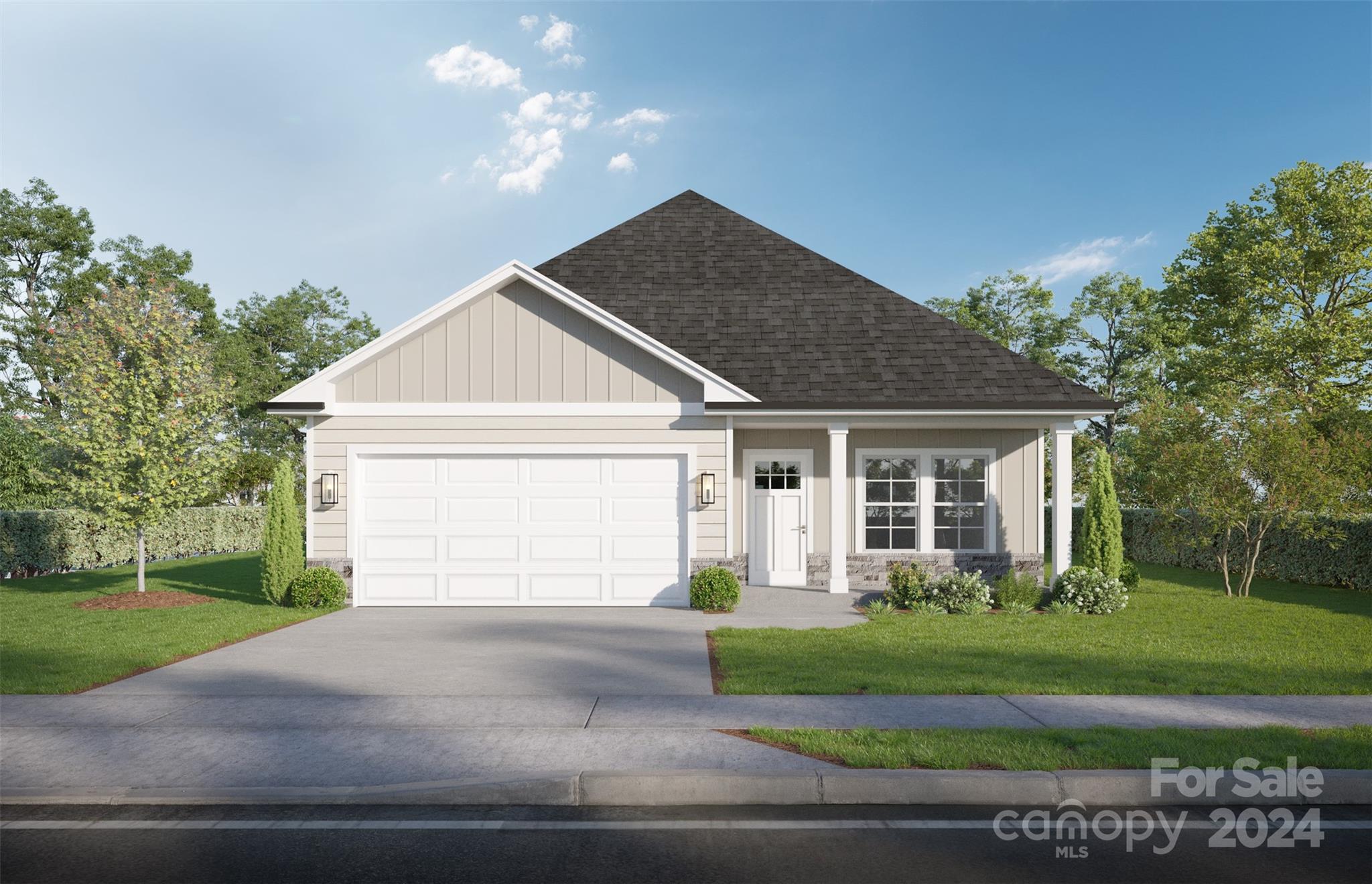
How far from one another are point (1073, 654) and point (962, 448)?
21.4 ft

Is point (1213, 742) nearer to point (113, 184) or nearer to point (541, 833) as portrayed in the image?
point (541, 833)

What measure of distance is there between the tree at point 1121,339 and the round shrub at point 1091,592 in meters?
26.3

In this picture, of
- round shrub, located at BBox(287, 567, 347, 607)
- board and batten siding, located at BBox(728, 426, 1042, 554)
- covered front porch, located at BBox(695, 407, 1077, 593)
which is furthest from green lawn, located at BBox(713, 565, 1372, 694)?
round shrub, located at BBox(287, 567, 347, 607)

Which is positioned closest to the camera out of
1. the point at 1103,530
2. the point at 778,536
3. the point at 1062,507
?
the point at 1062,507

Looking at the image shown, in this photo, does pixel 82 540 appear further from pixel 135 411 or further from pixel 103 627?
pixel 103 627

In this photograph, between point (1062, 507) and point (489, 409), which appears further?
point (1062, 507)

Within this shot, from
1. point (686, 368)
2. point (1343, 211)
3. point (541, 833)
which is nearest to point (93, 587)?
point (686, 368)

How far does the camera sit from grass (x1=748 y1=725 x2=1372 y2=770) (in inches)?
213

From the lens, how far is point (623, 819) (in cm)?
487

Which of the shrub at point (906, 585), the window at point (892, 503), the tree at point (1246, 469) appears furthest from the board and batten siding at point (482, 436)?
the tree at point (1246, 469)

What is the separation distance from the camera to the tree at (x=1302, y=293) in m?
25.7

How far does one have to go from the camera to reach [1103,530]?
14227 millimetres

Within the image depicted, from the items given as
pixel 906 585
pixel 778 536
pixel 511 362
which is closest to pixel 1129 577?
pixel 906 585

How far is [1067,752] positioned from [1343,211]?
2971cm
